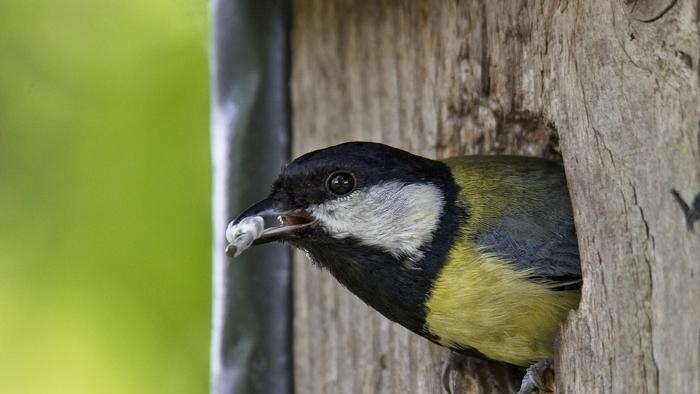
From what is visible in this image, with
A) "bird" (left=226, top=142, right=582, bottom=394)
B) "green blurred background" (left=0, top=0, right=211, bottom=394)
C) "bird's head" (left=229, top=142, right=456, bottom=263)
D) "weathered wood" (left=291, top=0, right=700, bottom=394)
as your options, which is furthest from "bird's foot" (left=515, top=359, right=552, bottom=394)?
"green blurred background" (left=0, top=0, right=211, bottom=394)

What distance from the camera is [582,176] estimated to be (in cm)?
197

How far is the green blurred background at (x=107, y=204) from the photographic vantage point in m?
3.54

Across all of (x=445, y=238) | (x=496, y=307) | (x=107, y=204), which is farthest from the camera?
(x=107, y=204)

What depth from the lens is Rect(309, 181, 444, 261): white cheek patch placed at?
2234mm

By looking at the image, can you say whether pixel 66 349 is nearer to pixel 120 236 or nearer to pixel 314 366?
pixel 120 236

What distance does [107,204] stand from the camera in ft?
11.9

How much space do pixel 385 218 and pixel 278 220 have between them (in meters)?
0.24

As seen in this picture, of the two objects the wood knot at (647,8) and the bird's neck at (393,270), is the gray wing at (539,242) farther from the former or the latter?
the wood knot at (647,8)

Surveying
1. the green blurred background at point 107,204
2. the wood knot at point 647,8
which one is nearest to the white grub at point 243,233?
the wood knot at point 647,8

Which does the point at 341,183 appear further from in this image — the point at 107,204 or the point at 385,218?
the point at 107,204

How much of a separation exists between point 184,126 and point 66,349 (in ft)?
2.93

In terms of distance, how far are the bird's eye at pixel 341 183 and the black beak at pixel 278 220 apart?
81 millimetres

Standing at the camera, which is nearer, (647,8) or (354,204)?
(647,8)

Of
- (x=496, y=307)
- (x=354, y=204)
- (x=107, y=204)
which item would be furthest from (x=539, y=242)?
(x=107, y=204)
